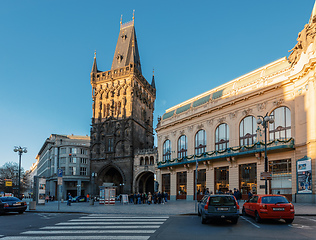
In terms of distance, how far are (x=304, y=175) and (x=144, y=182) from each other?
42245 millimetres

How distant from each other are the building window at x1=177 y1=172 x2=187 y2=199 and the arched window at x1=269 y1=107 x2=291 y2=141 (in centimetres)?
1628

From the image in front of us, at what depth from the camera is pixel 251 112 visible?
36.2m

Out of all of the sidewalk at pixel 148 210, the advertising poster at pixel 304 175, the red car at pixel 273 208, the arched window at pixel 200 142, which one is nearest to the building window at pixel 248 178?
the advertising poster at pixel 304 175

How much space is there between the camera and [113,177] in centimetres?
7069

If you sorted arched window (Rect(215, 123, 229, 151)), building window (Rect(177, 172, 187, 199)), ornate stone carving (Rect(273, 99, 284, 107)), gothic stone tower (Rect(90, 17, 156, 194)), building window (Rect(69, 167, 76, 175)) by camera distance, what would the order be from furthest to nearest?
1. building window (Rect(69, 167, 76, 175))
2. gothic stone tower (Rect(90, 17, 156, 194))
3. building window (Rect(177, 172, 187, 199))
4. arched window (Rect(215, 123, 229, 151))
5. ornate stone carving (Rect(273, 99, 284, 107))

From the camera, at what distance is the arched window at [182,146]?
153ft

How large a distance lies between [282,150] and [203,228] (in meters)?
21.8

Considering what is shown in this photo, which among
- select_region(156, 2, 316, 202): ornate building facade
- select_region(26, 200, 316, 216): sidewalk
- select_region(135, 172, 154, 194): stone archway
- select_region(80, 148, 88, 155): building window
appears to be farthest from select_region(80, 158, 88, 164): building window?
select_region(26, 200, 316, 216): sidewalk

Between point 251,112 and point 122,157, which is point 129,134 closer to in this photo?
point 122,157

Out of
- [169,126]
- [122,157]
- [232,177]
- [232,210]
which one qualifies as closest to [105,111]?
[122,157]

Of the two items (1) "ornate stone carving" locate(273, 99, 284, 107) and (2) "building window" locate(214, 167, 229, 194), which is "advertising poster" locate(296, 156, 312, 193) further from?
(2) "building window" locate(214, 167, 229, 194)

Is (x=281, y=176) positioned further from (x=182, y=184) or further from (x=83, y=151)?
(x=83, y=151)

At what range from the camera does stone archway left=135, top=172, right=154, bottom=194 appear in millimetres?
63406

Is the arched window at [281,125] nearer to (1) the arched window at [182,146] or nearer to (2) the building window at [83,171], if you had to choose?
(1) the arched window at [182,146]
